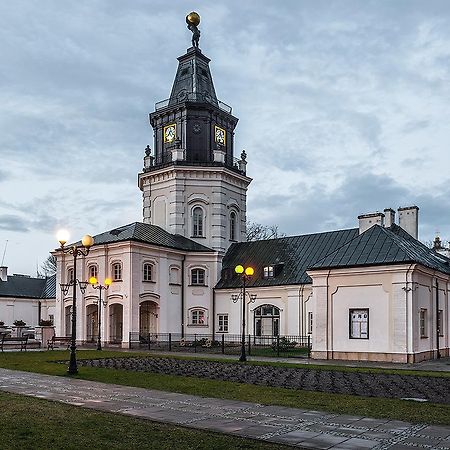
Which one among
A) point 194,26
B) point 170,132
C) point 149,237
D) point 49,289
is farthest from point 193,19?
point 49,289

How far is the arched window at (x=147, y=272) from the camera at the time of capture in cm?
3512

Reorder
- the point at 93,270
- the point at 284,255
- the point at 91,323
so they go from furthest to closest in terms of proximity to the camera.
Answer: the point at 91,323
the point at 284,255
the point at 93,270

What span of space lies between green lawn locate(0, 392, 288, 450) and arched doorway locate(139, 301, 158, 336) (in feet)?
83.9

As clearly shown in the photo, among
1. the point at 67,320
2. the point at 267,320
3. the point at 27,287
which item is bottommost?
the point at 67,320

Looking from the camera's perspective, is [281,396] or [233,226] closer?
[281,396]

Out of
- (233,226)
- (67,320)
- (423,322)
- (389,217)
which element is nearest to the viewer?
(423,322)

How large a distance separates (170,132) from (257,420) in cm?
3243

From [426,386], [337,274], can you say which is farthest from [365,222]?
[426,386]

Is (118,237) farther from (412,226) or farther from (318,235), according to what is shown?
(412,226)

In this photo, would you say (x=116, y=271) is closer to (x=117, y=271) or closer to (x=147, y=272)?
(x=117, y=271)

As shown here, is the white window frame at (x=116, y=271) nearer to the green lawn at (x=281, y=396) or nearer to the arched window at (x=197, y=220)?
the arched window at (x=197, y=220)

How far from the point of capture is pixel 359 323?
24.4 metres

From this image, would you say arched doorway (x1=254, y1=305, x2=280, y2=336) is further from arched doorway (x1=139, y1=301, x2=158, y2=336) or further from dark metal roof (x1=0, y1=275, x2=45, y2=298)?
dark metal roof (x1=0, y1=275, x2=45, y2=298)

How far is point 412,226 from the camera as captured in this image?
3356 cm
